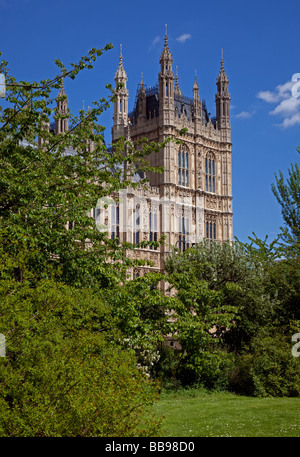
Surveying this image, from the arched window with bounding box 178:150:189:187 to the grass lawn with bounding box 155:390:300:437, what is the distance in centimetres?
3276

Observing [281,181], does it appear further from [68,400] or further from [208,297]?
[68,400]

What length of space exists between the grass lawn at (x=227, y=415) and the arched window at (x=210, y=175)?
3534 centimetres

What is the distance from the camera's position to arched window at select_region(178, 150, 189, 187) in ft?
169

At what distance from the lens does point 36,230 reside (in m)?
13.0

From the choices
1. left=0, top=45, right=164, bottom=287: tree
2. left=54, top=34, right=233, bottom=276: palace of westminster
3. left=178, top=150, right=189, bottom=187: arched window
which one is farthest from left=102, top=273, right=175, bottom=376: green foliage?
left=178, top=150, right=189, bottom=187: arched window

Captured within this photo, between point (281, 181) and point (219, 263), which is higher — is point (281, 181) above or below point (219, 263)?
above

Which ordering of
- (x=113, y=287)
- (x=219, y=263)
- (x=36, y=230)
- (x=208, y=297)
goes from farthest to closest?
(x=219, y=263), (x=208, y=297), (x=113, y=287), (x=36, y=230)

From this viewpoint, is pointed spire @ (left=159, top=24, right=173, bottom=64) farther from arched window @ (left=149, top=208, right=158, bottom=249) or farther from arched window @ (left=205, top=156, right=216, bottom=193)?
arched window @ (left=149, top=208, right=158, bottom=249)

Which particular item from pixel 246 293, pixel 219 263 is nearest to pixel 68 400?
pixel 246 293

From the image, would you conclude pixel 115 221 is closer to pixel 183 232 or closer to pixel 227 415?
pixel 183 232

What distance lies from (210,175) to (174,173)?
18.4ft

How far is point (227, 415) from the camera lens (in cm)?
1531

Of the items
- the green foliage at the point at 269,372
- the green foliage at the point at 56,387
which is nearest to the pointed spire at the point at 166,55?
the green foliage at the point at 269,372
